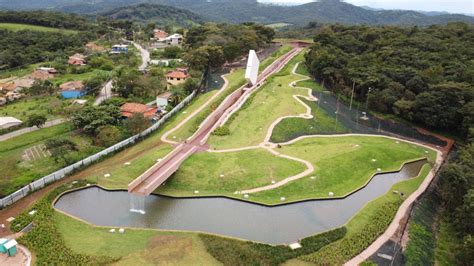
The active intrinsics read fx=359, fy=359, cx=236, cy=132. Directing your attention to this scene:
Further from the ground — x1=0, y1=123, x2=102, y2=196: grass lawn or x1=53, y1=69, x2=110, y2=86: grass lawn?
x1=53, y1=69, x2=110, y2=86: grass lawn

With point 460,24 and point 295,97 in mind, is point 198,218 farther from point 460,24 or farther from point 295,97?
point 460,24

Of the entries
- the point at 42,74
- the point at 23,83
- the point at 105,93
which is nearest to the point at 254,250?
the point at 105,93

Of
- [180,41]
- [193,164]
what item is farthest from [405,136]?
[180,41]

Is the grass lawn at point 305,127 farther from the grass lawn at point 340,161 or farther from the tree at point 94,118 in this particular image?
the tree at point 94,118

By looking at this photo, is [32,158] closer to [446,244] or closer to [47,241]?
[47,241]

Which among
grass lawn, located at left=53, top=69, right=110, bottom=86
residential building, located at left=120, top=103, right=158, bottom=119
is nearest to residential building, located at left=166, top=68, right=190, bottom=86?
grass lawn, located at left=53, top=69, right=110, bottom=86

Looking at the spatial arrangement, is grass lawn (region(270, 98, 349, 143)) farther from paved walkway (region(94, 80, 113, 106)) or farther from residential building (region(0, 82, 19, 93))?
residential building (region(0, 82, 19, 93))
